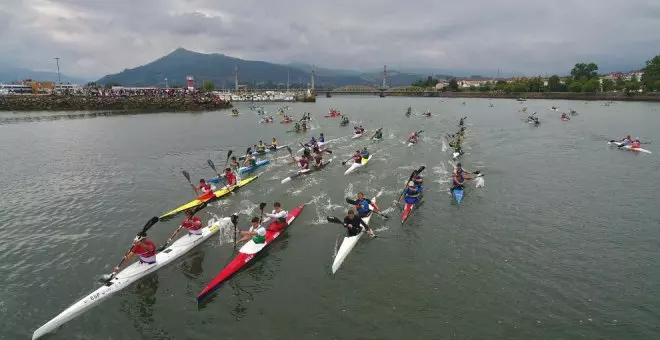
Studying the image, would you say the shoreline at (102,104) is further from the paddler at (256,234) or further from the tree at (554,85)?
the tree at (554,85)

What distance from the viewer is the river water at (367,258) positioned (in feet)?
41.5

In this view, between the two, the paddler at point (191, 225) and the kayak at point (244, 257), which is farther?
the paddler at point (191, 225)

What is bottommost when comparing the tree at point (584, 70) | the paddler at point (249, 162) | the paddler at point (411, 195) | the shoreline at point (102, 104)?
the paddler at point (411, 195)

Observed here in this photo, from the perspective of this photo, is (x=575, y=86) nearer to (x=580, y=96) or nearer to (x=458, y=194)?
(x=580, y=96)

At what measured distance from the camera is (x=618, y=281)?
14.8 meters

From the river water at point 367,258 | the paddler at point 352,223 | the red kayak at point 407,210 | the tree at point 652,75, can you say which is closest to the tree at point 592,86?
the tree at point 652,75

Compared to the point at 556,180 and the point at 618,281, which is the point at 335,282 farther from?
the point at 556,180

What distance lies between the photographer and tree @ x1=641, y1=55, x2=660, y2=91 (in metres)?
136

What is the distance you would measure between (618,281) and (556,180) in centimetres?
1609

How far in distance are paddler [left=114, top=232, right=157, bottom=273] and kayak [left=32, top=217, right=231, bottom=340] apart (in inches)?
10.7

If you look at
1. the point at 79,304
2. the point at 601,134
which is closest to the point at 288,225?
the point at 79,304

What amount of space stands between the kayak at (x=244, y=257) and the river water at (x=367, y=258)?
15.5 inches

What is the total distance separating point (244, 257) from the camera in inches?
627

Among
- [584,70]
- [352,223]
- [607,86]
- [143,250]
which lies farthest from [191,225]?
[584,70]
